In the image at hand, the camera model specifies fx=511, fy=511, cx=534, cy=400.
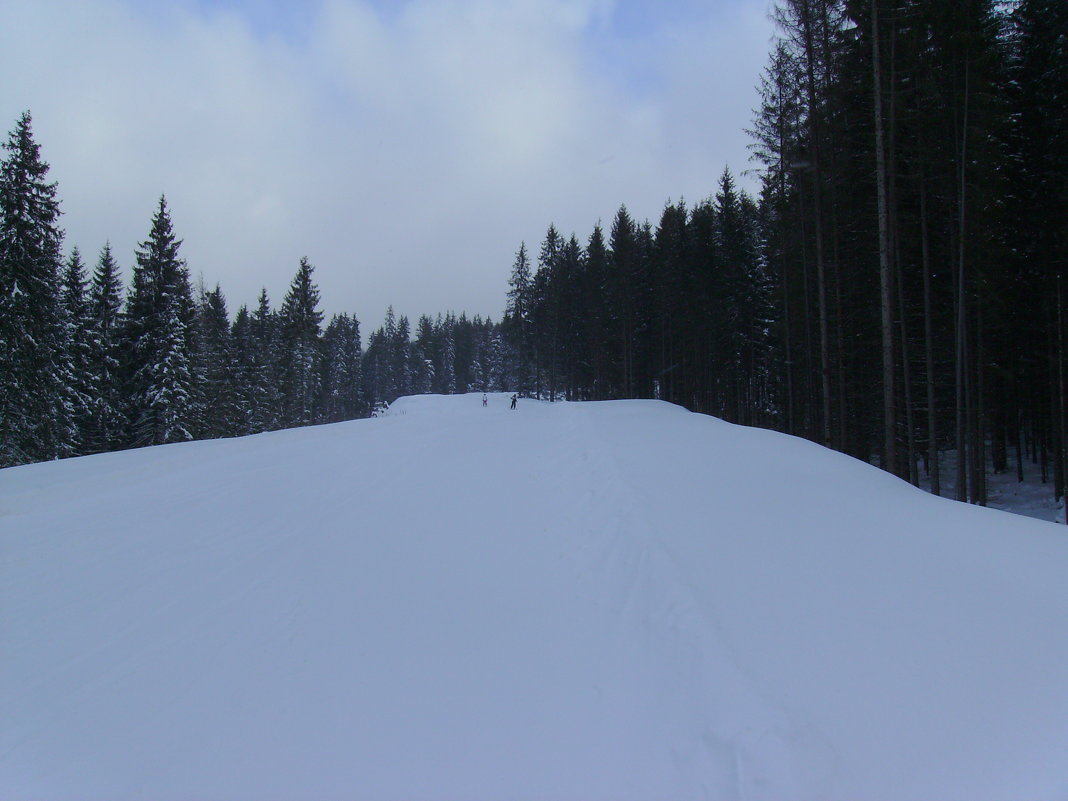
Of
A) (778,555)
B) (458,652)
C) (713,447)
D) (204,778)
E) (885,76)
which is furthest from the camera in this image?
(885,76)

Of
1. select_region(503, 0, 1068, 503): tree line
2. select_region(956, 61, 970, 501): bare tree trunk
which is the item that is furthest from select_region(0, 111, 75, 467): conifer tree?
select_region(956, 61, 970, 501): bare tree trunk

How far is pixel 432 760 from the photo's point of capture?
3314 millimetres

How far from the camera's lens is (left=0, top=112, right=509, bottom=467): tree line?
2144cm

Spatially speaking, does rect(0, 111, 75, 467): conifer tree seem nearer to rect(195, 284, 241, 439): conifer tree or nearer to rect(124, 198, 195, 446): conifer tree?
rect(124, 198, 195, 446): conifer tree

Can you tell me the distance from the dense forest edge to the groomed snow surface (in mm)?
8847

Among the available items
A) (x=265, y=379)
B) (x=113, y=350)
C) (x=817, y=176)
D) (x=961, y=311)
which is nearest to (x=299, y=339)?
(x=265, y=379)

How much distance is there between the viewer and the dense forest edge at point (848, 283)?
44.0 ft

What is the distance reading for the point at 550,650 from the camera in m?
4.39

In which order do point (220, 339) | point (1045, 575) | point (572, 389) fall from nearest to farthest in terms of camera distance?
point (1045, 575)
point (220, 339)
point (572, 389)

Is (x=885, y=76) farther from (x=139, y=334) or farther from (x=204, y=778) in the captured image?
(x=139, y=334)

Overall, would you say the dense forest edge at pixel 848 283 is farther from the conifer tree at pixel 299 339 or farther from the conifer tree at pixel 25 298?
the conifer tree at pixel 299 339

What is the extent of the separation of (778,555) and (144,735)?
598cm

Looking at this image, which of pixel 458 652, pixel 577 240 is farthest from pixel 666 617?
pixel 577 240

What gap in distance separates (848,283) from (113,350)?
3757 centimetres
